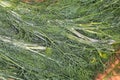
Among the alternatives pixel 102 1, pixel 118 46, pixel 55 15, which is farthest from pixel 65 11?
pixel 118 46

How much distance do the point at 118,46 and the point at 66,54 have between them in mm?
415

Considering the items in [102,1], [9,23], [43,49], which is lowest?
[43,49]

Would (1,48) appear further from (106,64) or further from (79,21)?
(106,64)

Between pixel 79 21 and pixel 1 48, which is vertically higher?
pixel 79 21

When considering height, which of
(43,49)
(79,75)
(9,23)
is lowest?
(79,75)

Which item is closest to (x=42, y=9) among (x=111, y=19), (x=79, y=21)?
(x=79, y=21)

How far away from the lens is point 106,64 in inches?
114

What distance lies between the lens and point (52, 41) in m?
2.77

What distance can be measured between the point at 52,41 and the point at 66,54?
15 cm

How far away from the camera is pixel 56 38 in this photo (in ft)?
9.18

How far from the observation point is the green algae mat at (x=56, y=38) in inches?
108

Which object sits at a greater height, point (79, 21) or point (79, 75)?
point (79, 21)

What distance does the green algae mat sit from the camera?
2.75 metres

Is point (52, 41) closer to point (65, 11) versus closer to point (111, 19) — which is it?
point (65, 11)
